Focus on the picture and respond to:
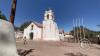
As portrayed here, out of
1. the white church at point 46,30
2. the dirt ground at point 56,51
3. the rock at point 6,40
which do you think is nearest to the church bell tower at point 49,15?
the white church at point 46,30

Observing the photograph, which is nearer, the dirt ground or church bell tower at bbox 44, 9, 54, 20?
the dirt ground

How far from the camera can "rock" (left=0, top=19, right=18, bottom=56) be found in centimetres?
802

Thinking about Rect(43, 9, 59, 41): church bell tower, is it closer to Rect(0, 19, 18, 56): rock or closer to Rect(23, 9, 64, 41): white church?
Rect(23, 9, 64, 41): white church

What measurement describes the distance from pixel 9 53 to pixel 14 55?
0.37m

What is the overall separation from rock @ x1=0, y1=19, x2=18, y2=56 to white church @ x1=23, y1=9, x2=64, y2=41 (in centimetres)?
4347

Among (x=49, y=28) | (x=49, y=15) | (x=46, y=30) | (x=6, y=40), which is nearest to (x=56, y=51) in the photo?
(x=6, y=40)

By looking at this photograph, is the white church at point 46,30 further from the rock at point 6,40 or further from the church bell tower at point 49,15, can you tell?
the rock at point 6,40

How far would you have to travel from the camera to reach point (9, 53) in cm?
836

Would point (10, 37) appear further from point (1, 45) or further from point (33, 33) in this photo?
point (33, 33)

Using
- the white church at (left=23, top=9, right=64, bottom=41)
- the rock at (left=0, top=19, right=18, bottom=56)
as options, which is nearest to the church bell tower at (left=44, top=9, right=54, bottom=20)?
the white church at (left=23, top=9, right=64, bottom=41)

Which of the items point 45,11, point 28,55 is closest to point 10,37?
point 28,55

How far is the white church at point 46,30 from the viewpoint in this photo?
52.8m

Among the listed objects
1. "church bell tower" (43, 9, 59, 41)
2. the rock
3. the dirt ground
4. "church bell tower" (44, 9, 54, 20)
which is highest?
"church bell tower" (44, 9, 54, 20)

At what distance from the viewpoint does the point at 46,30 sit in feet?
176
